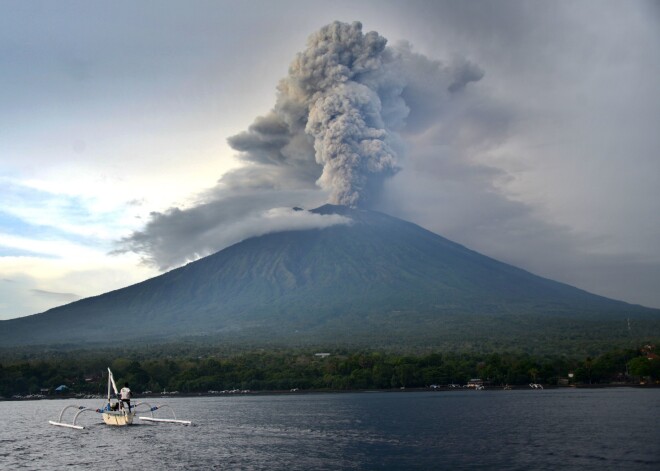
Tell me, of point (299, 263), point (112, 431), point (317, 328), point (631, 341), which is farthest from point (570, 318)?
point (112, 431)

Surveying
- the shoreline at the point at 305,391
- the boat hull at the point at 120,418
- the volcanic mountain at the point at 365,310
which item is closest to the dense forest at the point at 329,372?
the shoreline at the point at 305,391

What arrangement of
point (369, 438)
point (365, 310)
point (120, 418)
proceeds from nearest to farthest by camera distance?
point (369, 438) < point (120, 418) < point (365, 310)

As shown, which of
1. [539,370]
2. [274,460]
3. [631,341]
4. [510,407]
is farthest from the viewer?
[631,341]

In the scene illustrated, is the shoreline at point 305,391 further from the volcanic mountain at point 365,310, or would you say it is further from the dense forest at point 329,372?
the volcanic mountain at point 365,310

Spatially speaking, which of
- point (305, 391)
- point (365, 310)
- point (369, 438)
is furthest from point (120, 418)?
point (365, 310)

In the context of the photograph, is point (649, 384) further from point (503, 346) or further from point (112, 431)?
point (112, 431)

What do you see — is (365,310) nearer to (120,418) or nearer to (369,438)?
(120,418)

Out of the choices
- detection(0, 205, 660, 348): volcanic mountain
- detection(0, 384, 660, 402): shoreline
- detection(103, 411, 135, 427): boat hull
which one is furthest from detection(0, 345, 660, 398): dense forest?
detection(103, 411, 135, 427): boat hull
